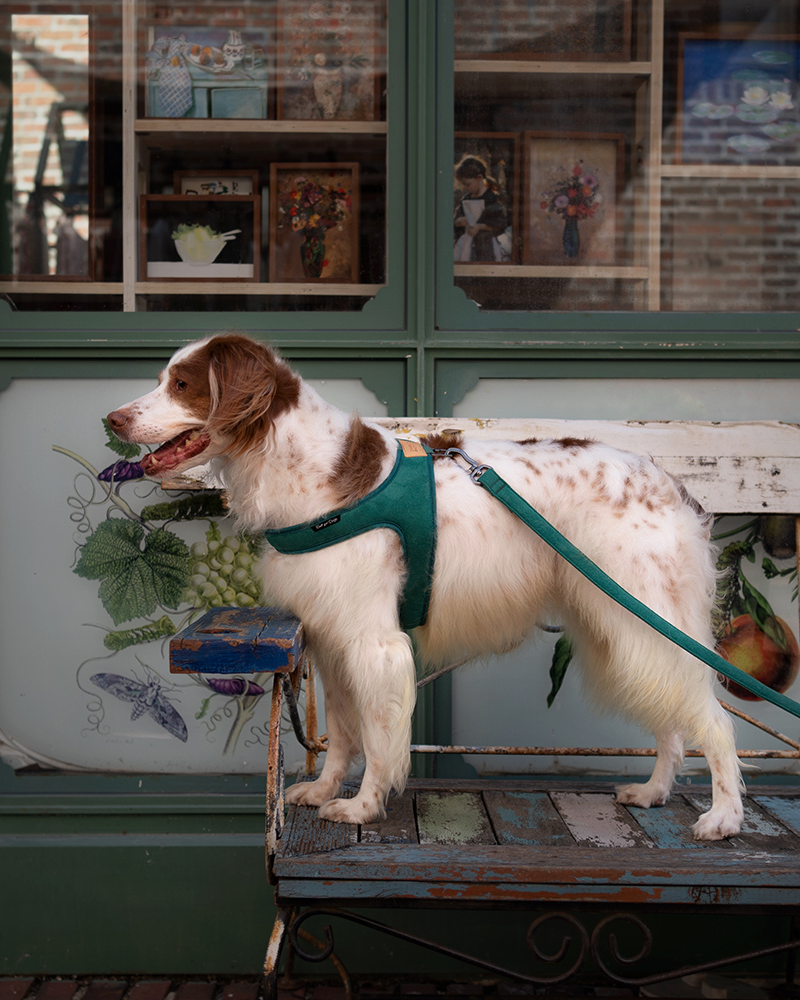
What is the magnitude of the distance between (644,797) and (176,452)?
1532 mm

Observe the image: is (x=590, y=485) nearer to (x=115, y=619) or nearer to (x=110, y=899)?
(x=115, y=619)

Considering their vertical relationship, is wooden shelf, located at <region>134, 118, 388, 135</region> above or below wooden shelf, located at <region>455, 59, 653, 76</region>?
below

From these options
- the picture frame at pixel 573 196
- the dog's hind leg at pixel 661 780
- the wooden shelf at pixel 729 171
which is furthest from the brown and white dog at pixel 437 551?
the wooden shelf at pixel 729 171

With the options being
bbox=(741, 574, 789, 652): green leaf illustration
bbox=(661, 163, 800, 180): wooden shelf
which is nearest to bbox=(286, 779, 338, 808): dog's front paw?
bbox=(741, 574, 789, 652): green leaf illustration

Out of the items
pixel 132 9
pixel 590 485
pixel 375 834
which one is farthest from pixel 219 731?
pixel 132 9

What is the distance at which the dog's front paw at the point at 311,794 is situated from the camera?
2271mm

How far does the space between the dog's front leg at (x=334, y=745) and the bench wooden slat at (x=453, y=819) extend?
0.76 ft

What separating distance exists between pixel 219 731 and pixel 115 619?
52 cm

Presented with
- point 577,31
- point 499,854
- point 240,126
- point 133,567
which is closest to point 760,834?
point 499,854

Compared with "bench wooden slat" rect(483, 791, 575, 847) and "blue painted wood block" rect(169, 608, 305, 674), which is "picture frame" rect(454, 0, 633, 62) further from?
"bench wooden slat" rect(483, 791, 575, 847)

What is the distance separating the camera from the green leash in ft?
6.43

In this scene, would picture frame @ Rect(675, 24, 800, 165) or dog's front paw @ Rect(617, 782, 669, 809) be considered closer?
dog's front paw @ Rect(617, 782, 669, 809)

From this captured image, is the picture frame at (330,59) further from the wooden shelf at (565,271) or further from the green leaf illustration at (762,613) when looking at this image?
the green leaf illustration at (762,613)

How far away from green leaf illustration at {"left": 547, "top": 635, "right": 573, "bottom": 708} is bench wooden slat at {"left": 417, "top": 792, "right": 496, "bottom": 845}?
65 cm
